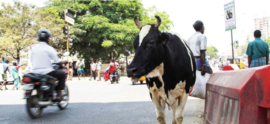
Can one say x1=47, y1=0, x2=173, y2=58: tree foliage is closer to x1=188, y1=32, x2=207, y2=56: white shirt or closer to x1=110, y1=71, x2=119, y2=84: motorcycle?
x1=110, y1=71, x2=119, y2=84: motorcycle

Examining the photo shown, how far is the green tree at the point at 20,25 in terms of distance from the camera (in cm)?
2919

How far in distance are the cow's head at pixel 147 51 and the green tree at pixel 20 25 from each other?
27.2 m

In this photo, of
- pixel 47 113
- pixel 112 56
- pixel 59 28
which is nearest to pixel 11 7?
pixel 59 28

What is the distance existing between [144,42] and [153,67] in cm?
31

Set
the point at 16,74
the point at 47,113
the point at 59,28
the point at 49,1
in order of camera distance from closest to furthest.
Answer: the point at 47,113, the point at 16,74, the point at 59,28, the point at 49,1

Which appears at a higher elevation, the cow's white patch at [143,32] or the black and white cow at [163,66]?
the cow's white patch at [143,32]

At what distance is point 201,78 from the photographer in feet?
17.3

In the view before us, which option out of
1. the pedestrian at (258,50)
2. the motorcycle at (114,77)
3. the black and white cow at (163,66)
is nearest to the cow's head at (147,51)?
the black and white cow at (163,66)

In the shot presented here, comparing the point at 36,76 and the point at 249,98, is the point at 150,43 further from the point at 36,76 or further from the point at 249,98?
the point at 36,76

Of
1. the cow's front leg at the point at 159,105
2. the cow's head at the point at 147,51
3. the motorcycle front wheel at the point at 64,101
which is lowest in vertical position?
the motorcycle front wheel at the point at 64,101

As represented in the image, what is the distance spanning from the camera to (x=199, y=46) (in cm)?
553

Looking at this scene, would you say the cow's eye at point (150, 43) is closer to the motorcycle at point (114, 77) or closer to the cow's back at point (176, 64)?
the cow's back at point (176, 64)

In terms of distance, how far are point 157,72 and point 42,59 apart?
3.73 metres

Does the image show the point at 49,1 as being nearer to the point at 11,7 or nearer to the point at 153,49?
the point at 11,7
